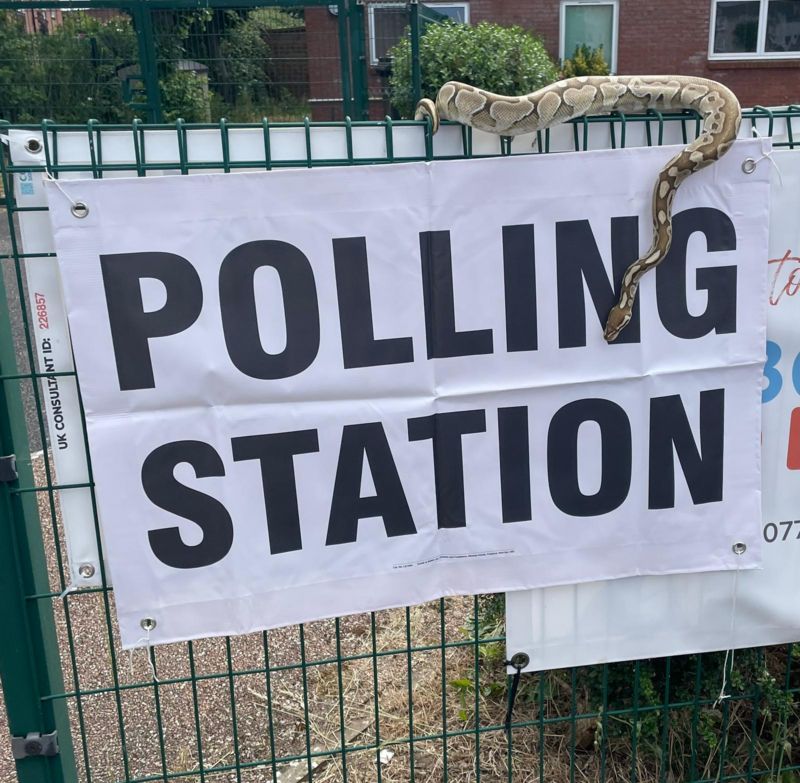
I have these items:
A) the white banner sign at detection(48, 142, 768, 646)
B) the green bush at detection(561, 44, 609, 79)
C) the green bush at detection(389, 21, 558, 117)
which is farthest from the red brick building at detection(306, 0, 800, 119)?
the white banner sign at detection(48, 142, 768, 646)

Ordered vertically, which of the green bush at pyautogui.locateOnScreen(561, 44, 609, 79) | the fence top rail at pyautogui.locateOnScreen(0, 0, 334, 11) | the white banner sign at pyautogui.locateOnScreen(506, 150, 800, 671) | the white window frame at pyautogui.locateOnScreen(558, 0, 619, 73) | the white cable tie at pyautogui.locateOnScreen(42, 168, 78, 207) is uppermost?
the white window frame at pyautogui.locateOnScreen(558, 0, 619, 73)

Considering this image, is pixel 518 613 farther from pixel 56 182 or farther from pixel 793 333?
pixel 56 182

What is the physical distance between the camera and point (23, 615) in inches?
98.7

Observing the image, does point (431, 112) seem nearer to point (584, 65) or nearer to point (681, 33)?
point (584, 65)

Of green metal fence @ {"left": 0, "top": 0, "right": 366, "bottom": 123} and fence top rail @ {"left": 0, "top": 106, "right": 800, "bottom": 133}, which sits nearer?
fence top rail @ {"left": 0, "top": 106, "right": 800, "bottom": 133}

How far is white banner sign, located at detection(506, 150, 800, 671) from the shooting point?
268 centimetres

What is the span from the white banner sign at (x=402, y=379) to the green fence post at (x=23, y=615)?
294 mm

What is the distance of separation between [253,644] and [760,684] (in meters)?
2.41

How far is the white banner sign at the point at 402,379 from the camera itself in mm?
2328

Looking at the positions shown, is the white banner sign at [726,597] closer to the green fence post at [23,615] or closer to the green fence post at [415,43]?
the green fence post at [23,615]

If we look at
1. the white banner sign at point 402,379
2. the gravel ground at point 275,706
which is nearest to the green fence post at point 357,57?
the gravel ground at point 275,706

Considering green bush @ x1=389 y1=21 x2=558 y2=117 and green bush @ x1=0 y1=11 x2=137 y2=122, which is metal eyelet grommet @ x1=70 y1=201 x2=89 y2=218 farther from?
green bush @ x1=389 y1=21 x2=558 y2=117

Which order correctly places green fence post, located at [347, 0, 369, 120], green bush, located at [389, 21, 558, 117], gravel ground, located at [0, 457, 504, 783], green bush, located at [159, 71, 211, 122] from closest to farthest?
gravel ground, located at [0, 457, 504, 783], green fence post, located at [347, 0, 369, 120], green bush, located at [159, 71, 211, 122], green bush, located at [389, 21, 558, 117]

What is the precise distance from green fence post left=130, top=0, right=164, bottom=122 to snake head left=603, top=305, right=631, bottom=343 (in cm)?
750
